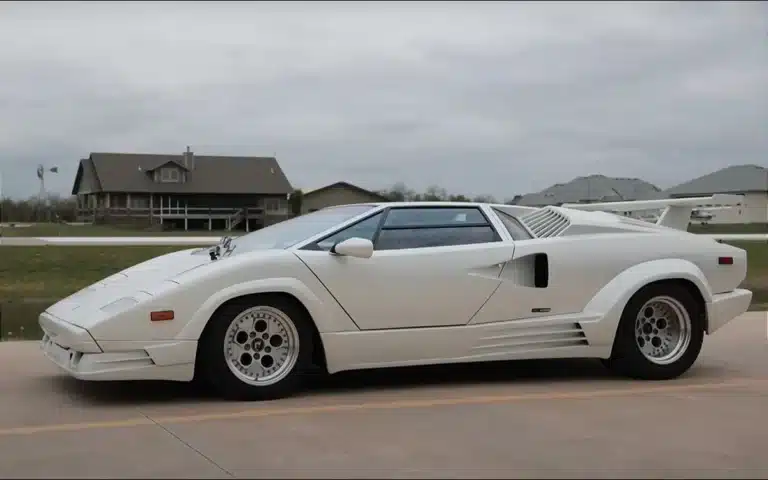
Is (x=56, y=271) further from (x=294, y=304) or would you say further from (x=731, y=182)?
(x=731, y=182)

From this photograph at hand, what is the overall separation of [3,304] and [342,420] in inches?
267

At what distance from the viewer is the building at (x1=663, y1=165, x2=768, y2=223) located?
10172 mm

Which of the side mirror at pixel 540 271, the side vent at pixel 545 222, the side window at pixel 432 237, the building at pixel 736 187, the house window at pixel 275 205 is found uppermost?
the house window at pixel 275 205

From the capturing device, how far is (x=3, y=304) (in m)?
10.7

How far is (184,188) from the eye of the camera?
30.4 m

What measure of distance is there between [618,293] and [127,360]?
359 centimetres

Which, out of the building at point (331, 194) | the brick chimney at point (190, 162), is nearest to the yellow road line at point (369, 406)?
the building at point (331, 194)

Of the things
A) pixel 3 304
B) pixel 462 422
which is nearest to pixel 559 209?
pixel 462 422

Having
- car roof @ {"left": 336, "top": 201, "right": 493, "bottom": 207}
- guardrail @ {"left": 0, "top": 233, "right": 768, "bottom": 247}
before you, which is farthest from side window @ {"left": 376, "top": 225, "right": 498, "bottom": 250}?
guardrail @ {"left": 0, "top": 233, "right": 768, "bottom": 247}

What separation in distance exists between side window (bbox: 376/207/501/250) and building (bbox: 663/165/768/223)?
13.8 feet

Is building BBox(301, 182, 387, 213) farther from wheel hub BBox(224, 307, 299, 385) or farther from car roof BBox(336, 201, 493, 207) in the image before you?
wheel hub BBox(224, 307, 299, 385)

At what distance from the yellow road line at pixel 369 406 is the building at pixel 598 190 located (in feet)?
18.5

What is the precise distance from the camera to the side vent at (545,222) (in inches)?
273

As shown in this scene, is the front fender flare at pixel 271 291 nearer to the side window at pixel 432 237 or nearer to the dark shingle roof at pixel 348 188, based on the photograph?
the side window at pixel 432 237
